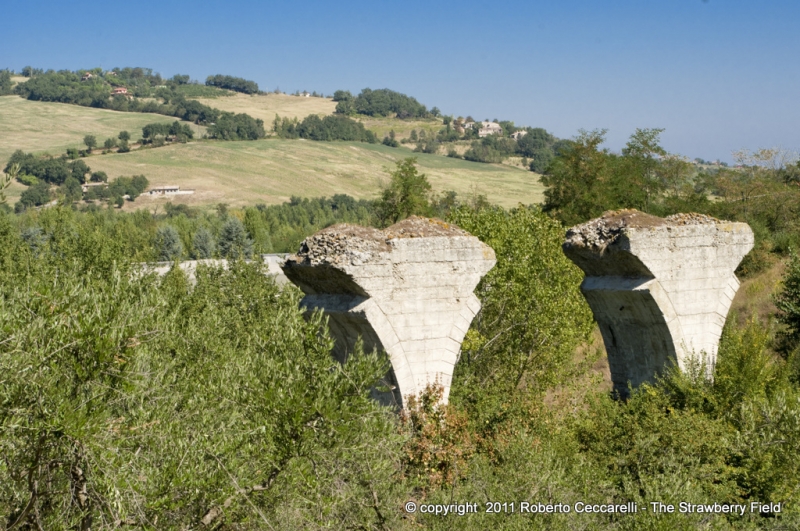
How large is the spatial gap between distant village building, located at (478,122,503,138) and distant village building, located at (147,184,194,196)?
90.3 m

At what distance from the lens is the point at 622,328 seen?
46.8 ft

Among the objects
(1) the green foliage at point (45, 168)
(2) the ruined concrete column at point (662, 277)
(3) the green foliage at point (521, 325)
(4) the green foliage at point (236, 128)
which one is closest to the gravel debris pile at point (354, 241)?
(2) the ruined concrete column at point (662, 277)

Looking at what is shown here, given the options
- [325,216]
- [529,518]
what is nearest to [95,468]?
[529,518]

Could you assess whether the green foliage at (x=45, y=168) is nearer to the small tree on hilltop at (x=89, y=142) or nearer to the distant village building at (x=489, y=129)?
the small tree on hilltop at (x=89, y=142)

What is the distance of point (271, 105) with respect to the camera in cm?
17275

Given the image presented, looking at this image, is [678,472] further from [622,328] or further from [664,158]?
[664,158]

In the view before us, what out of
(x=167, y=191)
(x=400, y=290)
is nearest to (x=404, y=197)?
(x=400, y=290)

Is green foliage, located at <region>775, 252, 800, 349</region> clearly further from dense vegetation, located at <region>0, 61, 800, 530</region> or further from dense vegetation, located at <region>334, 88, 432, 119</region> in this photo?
dense vegetation, located at <region>334, 88, 432, 119</region>

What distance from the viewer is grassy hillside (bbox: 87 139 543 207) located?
103500 millimetres

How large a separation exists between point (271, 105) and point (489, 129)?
53946mm

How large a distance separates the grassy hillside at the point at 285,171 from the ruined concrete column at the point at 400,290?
8151 centimetres

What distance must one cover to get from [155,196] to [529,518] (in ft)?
310

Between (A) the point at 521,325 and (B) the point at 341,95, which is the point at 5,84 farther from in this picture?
(A) the point at 521,325

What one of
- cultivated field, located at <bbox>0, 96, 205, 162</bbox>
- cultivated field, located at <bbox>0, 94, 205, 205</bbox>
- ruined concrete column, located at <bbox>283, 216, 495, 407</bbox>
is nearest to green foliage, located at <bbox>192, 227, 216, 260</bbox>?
cultivated field, located at <bbox>0, 94, 205, 205</bbox>
